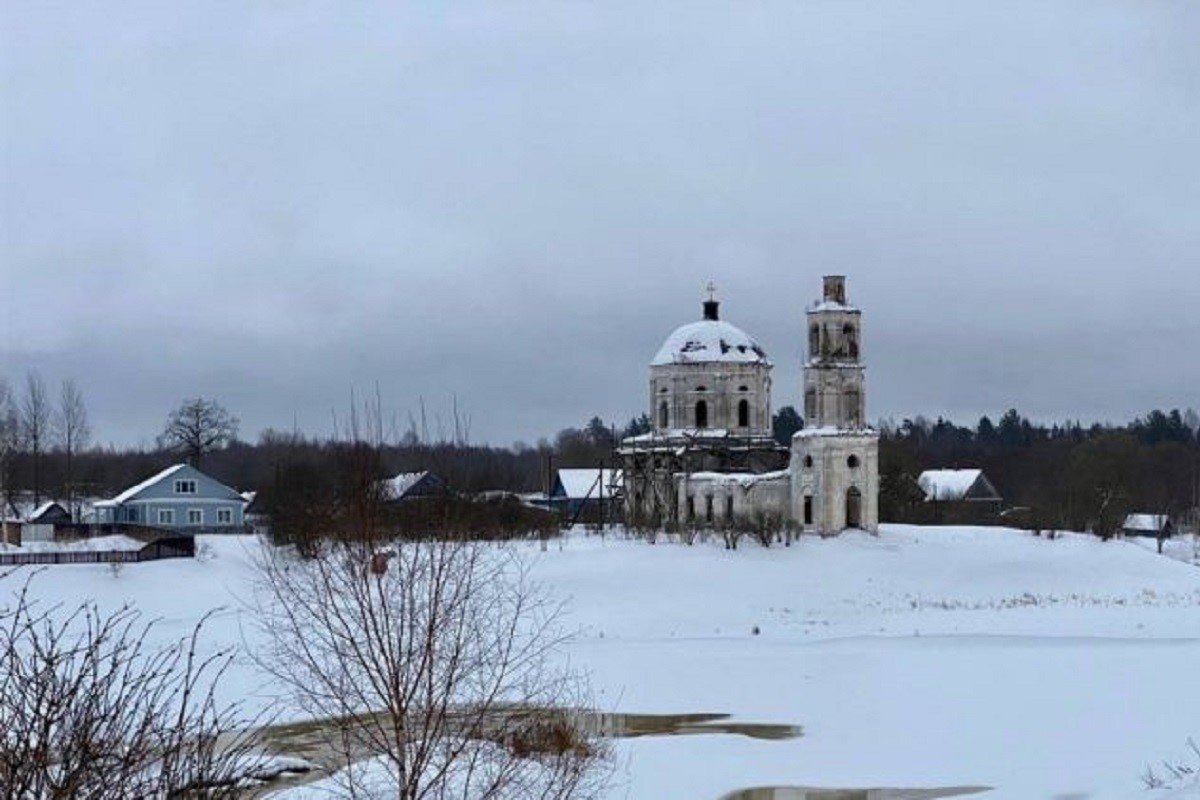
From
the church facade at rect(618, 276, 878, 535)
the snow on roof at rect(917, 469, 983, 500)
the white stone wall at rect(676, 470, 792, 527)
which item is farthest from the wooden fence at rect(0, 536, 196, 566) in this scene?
the snow on roof at rect(917, 469, 983, 500)

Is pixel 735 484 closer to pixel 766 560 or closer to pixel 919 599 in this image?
pixel 766 560

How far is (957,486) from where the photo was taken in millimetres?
72688

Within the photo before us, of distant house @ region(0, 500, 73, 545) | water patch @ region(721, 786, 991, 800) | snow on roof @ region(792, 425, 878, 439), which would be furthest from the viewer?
snow on roof @ region(792, 425, 878, 439)

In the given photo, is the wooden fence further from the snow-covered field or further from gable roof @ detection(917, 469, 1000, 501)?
gable roof @ detection(917, 469, 1000, 501)

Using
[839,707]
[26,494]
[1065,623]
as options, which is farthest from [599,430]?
[839,707]

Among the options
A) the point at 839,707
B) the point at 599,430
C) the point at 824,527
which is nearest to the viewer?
the point at 839,707

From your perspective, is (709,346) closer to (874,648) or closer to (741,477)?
(741,477)

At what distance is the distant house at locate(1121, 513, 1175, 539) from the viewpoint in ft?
206

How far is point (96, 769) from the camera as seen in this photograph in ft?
16.9

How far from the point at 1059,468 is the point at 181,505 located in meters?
52.1

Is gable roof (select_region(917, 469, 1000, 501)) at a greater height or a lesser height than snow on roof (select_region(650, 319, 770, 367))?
lesser

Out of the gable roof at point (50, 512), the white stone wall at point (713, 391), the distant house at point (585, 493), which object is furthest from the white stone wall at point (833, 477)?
the gable roof at point (50, 512)

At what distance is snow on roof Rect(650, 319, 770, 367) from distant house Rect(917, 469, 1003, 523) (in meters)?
16.4

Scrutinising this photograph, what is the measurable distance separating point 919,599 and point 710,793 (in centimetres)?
2320
